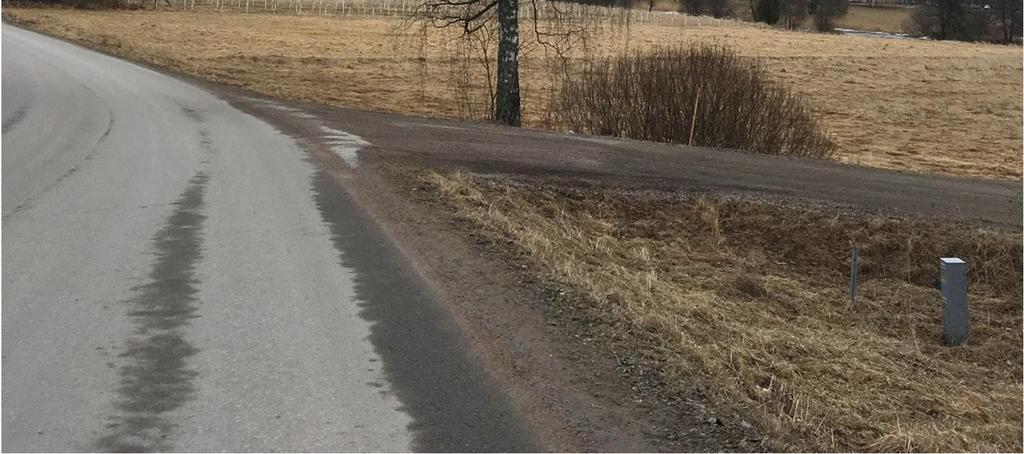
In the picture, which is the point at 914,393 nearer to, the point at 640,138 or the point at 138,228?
the point at 138,228

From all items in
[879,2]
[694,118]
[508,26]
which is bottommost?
[694,118]

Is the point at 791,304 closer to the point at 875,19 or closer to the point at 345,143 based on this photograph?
the point at 345,143

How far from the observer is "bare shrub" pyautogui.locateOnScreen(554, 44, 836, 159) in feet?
62.9

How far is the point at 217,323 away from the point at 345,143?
29.6 ft

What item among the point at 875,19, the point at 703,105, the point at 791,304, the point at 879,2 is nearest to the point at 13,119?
the point at 703,105

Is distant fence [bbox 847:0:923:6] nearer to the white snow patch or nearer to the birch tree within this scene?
the birch tree

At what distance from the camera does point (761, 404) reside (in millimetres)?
5559

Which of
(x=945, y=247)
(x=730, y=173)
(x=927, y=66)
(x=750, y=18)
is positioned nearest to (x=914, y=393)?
(x=945, y=247)

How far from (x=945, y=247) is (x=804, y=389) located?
6622mm

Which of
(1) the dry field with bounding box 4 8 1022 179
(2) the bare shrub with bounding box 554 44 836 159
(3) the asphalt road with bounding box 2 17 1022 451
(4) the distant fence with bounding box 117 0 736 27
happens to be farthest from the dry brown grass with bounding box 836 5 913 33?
(3) the asphalt road with bounding box 2 17 1022 451

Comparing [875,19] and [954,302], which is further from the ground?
[875,19]

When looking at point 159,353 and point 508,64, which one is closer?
point 159,353

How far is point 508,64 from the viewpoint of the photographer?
804 inches

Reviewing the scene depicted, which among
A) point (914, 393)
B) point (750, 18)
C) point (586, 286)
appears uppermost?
point (750, 18)
